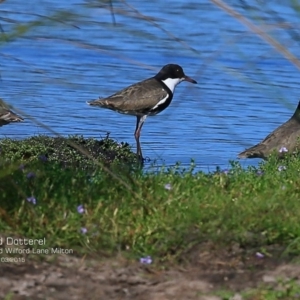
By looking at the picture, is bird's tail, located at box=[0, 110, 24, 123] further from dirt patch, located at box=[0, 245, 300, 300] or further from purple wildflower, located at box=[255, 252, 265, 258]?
purple wildflower, located at box=[255, 252, 265, 258]

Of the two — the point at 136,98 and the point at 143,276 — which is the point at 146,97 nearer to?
the point at 136,98

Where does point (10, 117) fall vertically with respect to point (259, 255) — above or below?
below

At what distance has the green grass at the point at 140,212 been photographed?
213 inches

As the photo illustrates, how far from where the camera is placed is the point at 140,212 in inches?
226

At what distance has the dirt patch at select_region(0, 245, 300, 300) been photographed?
4.87 meters


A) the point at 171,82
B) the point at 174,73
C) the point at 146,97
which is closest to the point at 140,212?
the point at 146,97

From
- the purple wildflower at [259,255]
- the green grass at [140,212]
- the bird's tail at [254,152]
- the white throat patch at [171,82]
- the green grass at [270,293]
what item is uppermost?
the green grass at [140,212]

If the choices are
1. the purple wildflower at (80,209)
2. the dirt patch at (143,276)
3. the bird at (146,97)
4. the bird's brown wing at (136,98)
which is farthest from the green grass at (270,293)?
the bird's brown wing at (136,98)

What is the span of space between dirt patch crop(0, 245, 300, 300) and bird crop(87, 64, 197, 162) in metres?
6.97

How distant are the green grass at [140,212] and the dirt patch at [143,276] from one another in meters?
0.13

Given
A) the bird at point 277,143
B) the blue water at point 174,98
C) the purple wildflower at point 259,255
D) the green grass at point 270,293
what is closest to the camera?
the green grass at point 270,293

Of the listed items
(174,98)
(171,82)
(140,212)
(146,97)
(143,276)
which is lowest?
(174,98)

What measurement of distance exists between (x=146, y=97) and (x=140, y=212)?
23.7 ft

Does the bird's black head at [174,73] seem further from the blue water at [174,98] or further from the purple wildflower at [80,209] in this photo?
the purple wildflower at [80,209]
